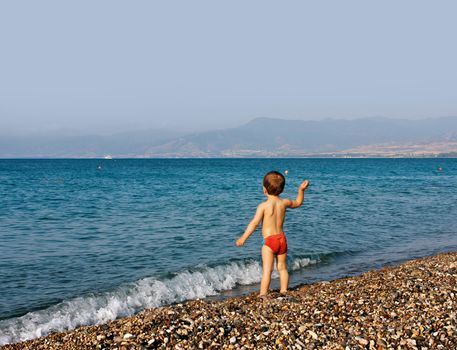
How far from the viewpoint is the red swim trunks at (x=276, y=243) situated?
373 inches

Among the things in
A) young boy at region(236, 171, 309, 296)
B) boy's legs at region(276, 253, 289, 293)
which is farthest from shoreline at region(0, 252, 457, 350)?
young boy at region(236, 171, 309, 296)

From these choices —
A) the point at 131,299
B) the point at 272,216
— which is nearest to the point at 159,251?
the point at 131,299

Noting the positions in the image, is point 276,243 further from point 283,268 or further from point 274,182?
point 274,182

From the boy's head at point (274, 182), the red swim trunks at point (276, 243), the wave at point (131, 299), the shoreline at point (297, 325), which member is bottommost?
the wave at point (131, 299)

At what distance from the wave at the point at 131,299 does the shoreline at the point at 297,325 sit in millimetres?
1980

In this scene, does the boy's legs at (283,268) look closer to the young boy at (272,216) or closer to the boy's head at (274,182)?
the young boy at (272,216)

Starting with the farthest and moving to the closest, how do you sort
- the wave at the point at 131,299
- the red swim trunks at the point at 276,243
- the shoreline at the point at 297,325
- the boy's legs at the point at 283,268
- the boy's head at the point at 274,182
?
the wave at the point at 131,299 → the boy's legs at the point at 283,268 → the red swim trunks at the point at 276,243 → the boy's head at the point at 274,182 → the shoreline at the point at 297,325

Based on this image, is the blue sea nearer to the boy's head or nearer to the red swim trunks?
the red swim trunks

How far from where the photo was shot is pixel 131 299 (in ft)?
39.0

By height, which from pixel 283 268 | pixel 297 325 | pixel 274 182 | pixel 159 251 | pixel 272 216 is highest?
pixel 274 182

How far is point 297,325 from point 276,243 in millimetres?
2432

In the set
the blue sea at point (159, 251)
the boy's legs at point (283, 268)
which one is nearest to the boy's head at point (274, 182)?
the boy's legs at point (283, 268)

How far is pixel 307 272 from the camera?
14.7 metres

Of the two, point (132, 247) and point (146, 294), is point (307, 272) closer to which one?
point (146, 294)
